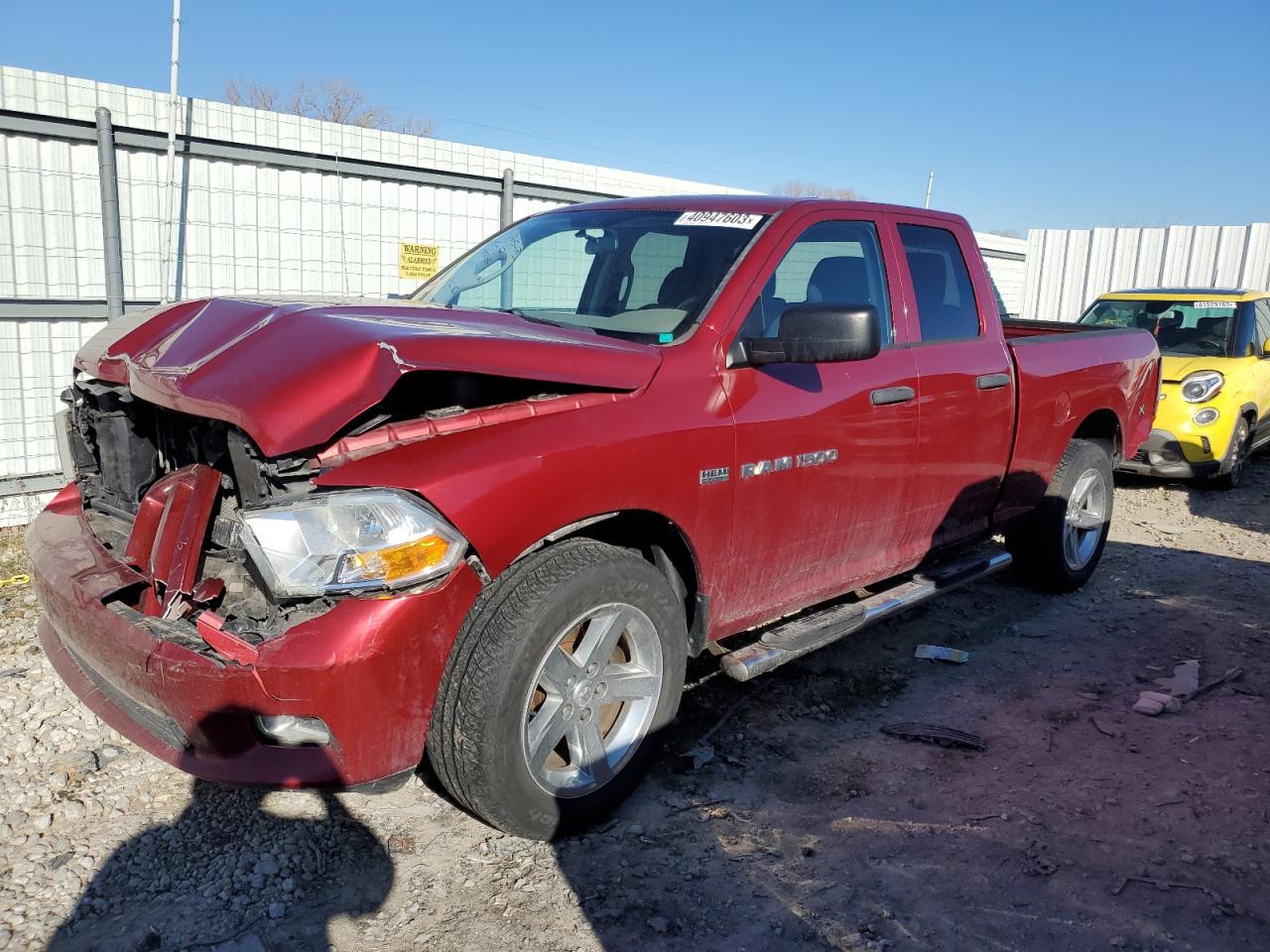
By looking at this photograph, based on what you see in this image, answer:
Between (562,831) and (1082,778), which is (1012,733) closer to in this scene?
(1082,778)

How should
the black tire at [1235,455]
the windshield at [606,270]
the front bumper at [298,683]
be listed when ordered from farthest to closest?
1. the black tire at [1235,455]
2. the windshield at [606,270]
3. the front bumper at [298,683]

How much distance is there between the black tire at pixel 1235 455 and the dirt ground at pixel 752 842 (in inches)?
195

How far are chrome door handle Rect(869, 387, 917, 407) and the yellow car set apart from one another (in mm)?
4773

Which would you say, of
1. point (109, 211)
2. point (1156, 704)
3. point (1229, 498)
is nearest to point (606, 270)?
point (1156, 704)

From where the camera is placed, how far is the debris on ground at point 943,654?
448 centimetres

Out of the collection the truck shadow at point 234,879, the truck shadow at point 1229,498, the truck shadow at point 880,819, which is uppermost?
the truck shadow at point 1229,498

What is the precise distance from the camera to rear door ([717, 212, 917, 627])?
3.18 meters

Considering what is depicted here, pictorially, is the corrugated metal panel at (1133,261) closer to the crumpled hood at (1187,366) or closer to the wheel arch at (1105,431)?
the crumpled hood at (1187,366)

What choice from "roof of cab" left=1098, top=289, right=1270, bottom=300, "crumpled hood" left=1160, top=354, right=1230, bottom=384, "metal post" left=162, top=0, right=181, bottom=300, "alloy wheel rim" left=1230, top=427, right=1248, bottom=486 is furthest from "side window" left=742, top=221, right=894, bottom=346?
"roof of cab" left=1098, top=289, right=1270, bottom=300

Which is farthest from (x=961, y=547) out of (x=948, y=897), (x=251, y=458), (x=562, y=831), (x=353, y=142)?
(x=353, y=142)

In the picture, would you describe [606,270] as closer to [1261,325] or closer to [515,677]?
[515,677]

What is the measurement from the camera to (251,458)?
8.15 feet

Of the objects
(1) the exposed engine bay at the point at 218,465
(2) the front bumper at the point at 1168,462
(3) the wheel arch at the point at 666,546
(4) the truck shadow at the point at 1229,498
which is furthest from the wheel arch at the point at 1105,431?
(1) the exposed engine bay at the point at 218,465

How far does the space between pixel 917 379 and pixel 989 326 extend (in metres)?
0.86
